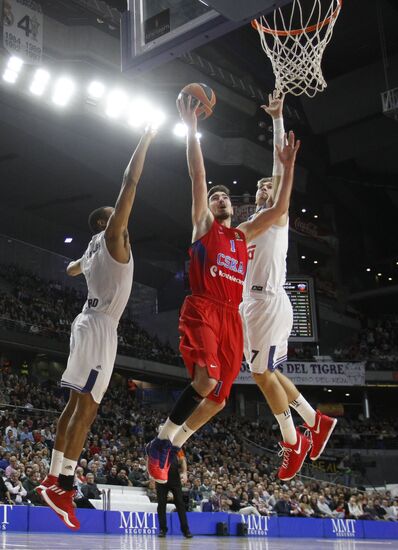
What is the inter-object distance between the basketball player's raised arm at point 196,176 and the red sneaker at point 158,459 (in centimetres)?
163

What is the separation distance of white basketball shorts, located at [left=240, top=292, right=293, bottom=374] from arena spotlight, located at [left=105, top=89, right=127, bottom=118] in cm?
1552

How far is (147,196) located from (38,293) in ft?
19.5

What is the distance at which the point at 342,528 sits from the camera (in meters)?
18.3

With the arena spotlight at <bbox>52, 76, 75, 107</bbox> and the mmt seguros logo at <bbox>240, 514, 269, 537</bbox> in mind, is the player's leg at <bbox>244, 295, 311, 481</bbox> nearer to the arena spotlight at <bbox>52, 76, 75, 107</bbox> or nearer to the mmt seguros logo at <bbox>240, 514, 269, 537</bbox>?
the mmt seguros logo at <bbox>240, 514, 269, 537</bbox>

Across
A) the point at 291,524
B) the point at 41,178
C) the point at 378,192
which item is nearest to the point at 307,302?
the point at 291,524

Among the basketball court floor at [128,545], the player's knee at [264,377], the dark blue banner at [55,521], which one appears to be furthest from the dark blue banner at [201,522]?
the player's knee at [264,377]

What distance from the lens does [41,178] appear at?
25594mm

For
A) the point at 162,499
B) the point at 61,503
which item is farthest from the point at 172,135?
the point at 61,503

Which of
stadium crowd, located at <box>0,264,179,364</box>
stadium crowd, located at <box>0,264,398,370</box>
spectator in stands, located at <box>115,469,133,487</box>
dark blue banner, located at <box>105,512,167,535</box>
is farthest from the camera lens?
stadium crowd, located at <box>0,264,398,370</box>

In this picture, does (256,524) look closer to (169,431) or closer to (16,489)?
(16,489)

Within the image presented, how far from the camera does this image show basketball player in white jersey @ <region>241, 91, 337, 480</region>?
5.96 meters

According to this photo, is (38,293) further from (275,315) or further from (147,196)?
(275,315)

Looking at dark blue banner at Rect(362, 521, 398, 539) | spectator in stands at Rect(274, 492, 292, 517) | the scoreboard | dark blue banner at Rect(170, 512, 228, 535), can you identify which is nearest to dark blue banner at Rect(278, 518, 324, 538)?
spectator in stands at Rect(274, 492, 292, 517)

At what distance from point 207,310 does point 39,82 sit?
50.9 feet
